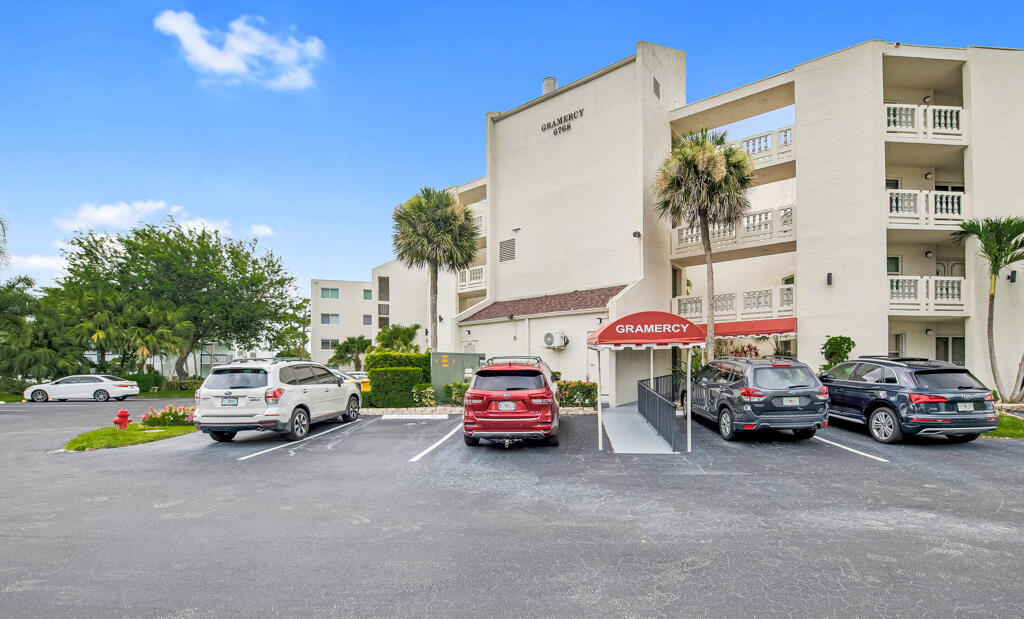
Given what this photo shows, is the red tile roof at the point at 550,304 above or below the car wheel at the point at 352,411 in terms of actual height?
above

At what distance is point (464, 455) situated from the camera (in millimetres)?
9977

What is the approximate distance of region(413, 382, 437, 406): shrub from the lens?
18016 millimetres

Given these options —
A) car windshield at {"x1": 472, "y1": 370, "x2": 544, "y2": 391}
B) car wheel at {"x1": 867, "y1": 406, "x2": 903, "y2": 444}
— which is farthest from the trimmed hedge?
car wheel at {"x1": 867, "y1": 406, "x2": 903, "y2": 444}

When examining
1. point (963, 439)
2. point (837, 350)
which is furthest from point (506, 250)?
point (963, 439)

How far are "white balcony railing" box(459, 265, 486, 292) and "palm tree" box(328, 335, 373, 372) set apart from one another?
85.7ft

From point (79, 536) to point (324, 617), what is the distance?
3757 mm

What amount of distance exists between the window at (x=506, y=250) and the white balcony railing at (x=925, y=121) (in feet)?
47.7

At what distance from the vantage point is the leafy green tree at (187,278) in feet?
104

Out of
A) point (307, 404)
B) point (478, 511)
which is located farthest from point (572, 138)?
point (478, 511)

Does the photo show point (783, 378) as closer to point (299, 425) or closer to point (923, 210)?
point (299, 425)

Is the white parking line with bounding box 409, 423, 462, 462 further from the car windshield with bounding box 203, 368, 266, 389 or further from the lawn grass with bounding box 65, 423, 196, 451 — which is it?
the lawn grass with bounding box 65, 423, 196, 451

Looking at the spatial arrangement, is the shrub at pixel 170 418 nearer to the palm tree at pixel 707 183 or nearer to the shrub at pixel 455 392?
the shrub at pixel 455 392

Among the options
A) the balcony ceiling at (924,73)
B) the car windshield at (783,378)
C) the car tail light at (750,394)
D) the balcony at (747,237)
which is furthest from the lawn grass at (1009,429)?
the balcony ceiling at (924,73)

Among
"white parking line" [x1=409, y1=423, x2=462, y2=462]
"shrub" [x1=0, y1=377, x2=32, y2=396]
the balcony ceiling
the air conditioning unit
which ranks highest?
the balcony ceiling
